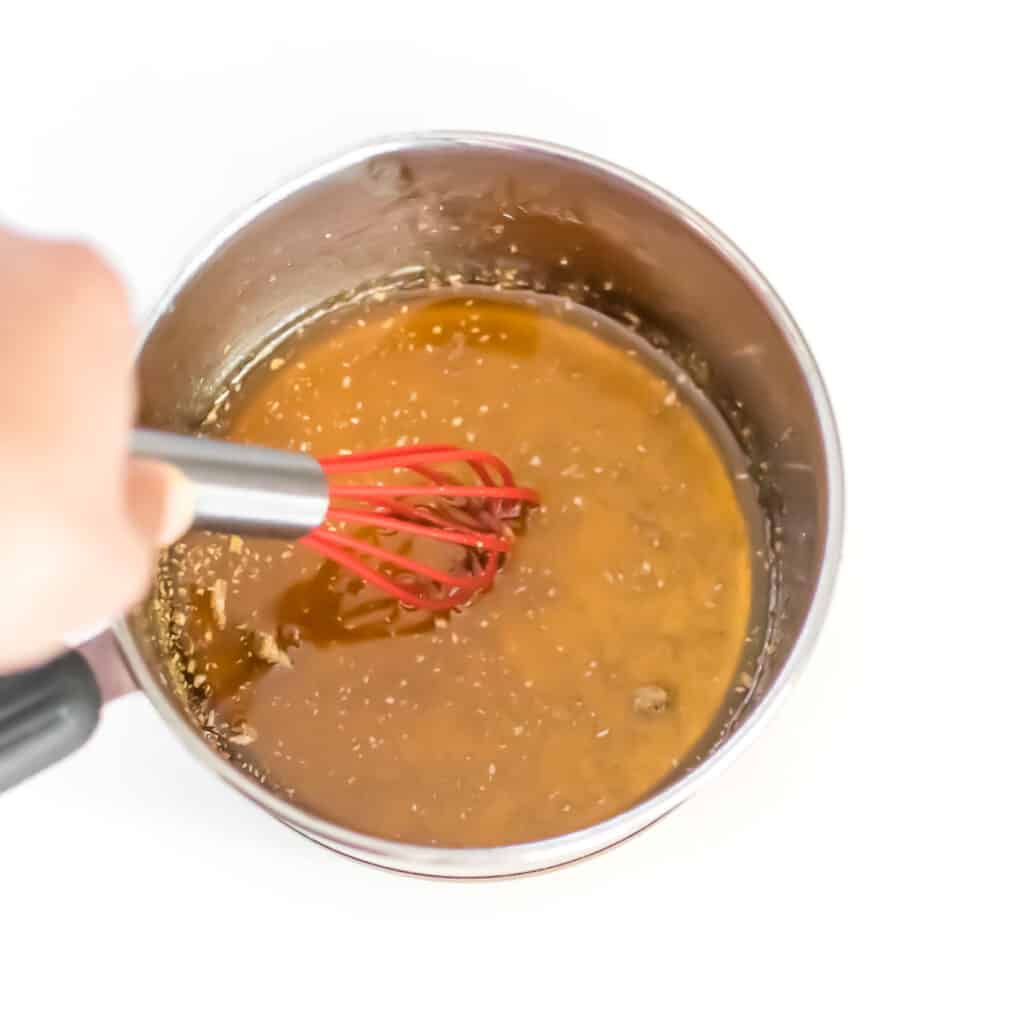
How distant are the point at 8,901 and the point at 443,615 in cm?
29

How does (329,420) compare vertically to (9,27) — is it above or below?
below

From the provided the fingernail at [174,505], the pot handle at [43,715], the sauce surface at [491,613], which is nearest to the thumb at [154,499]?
the fingernail at [174,505]

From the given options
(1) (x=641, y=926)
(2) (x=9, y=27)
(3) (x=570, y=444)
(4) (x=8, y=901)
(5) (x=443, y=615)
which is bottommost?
(4) (x=8, y=901)

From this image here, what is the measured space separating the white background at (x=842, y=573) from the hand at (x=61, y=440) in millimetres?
320

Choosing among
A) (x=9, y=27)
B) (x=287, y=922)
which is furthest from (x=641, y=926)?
(x=9, y=27)

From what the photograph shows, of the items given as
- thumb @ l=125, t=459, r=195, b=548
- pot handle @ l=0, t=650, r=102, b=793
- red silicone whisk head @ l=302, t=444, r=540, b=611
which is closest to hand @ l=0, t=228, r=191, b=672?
thumb @ l=125, t=459, r=195, b=548

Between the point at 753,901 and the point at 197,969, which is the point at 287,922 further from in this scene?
the point at 753,901

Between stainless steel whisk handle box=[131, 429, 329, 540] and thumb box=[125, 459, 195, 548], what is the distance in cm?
6

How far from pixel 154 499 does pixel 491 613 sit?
11.8 inches

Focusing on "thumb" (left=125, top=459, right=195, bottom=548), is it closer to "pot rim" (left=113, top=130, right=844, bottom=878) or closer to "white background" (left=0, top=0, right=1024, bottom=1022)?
"pot rim" (left=113, top=130, right=844, bottom=878)

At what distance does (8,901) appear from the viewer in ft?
1.97

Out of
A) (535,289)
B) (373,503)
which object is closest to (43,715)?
(373,503)

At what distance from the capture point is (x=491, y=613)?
2.06 ft

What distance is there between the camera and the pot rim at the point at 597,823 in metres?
0.47
